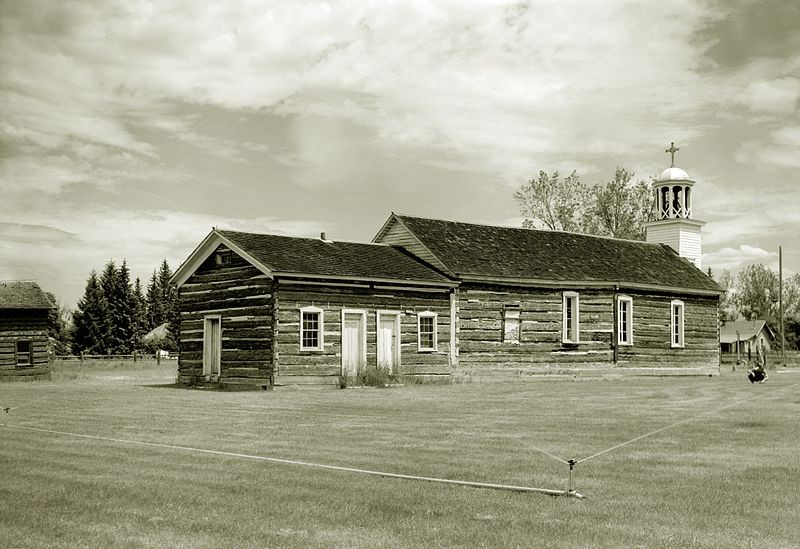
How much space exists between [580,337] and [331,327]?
1293cm

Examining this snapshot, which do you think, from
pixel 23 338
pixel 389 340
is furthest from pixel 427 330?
pixel 23 338

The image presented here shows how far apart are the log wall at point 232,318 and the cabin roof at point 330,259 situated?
64 centimetres

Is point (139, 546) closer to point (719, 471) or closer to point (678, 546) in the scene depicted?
point (678, 546)

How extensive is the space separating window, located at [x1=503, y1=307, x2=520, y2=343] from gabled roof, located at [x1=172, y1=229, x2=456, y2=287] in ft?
11.0

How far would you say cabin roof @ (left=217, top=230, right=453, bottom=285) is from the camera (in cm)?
2912

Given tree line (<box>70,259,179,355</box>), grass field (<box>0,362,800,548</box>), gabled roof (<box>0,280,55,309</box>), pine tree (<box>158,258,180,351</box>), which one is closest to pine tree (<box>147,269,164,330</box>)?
pine tree (<box>158,258,180,351</box>)

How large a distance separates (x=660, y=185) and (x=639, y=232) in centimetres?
1718

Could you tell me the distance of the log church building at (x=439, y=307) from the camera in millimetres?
29219

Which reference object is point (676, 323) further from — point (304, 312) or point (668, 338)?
point (304, 312)

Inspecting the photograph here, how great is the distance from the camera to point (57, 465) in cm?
1105

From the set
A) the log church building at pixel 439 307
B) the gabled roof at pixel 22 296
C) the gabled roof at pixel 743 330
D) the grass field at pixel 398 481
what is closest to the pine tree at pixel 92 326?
the gabled roof at pixel 22 296

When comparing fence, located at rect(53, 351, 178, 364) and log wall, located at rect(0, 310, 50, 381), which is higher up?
log wall, located at rect(0, 310, 50, 381)

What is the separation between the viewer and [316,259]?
30.4 metres

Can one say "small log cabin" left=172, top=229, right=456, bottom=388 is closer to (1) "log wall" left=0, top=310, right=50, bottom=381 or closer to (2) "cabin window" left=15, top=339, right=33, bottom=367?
(1) "log wall" left=0, top=310, right=50, bottom=381
